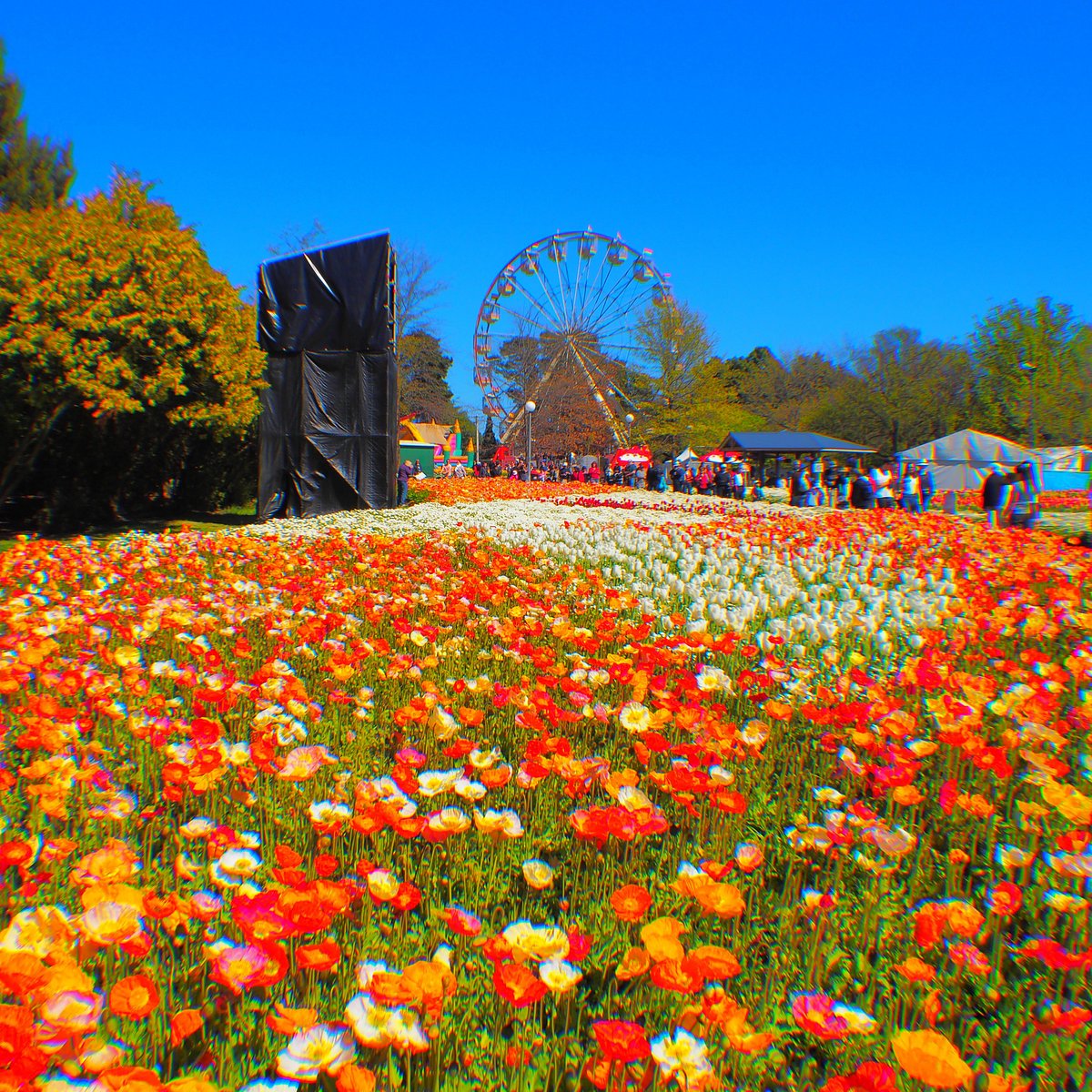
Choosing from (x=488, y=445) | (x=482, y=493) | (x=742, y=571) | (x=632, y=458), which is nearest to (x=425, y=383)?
(x=488, y=445)

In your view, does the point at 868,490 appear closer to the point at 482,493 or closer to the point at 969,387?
the point at 482,493

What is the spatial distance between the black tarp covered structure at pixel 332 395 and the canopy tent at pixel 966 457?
67.5 ft

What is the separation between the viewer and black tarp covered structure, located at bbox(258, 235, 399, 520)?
1289 centimetres

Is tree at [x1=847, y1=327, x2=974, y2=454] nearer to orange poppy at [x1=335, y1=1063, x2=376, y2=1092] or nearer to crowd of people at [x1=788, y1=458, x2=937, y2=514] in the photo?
crowd of people at [x1=788, y1=458, x2=937, y2=514]

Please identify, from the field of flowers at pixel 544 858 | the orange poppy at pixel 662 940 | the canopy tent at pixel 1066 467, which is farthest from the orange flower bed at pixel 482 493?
the canopy tent at pixel 1066 467

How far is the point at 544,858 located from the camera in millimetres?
1805

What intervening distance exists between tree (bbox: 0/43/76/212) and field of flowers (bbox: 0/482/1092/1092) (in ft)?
64.4

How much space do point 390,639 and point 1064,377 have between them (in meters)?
44.3

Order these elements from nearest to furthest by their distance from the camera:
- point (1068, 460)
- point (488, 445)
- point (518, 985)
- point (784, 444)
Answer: point (518, 985) < point (784, 444) < point (1068, 460) < point (488, 445)

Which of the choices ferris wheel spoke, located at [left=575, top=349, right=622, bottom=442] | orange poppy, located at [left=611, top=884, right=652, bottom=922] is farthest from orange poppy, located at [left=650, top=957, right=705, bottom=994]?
ferris wheel spoke, located at [left=575, top=349, right=622, bottom=442]

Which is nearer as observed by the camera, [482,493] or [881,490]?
[881,490]

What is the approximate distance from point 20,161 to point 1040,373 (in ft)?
139

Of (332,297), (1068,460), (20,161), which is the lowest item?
(1068,460)

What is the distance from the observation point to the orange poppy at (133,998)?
1022 mm
